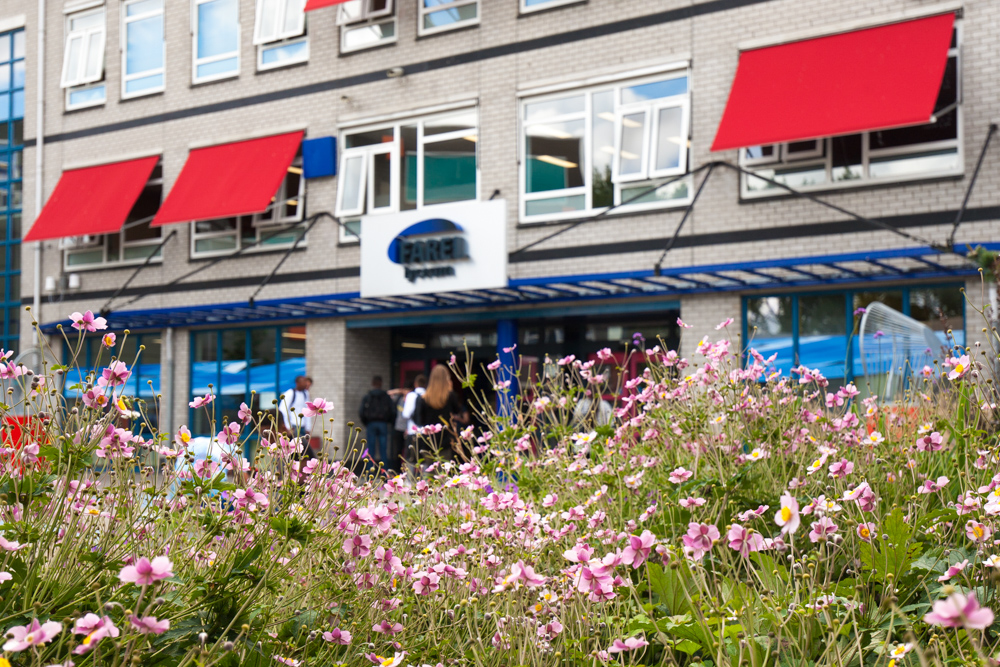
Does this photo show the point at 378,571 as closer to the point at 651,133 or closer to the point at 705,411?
the point at 705,411

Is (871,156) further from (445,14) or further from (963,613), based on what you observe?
(963,613)

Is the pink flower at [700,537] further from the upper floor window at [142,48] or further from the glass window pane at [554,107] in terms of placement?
the upper floor window at [142,48]

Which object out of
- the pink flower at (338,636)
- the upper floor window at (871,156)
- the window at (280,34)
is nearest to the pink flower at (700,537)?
the pink flower at (338,636)

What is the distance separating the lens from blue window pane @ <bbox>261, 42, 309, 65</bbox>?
1673cm

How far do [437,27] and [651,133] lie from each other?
4.31 meters

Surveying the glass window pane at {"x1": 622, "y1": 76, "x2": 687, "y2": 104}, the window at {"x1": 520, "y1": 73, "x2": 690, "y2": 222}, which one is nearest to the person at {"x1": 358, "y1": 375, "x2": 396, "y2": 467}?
the window at {"x1": 520, "y1": 73, "x2": 690, "y2": 222}

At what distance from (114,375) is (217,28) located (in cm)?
1683

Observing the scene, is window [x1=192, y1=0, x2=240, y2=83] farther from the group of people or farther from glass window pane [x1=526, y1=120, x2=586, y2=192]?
the group of people

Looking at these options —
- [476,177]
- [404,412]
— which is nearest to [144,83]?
[476,177]

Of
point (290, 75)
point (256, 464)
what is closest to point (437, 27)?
point (290, 75)

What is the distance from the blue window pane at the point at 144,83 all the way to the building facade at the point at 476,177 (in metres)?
0.05

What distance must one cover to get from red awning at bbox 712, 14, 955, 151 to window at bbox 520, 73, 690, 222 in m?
1.24

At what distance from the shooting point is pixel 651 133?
13438mm

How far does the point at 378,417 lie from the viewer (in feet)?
44.0
